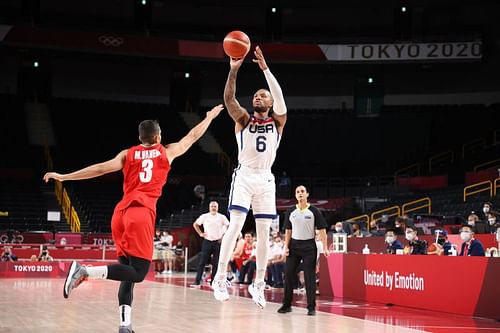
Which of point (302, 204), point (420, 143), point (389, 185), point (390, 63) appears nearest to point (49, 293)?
point (302, 204)

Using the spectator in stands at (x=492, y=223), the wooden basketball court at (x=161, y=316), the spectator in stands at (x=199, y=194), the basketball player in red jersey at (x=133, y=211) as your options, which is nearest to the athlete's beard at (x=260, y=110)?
the basketball player in red jersey at (x=133, y=211)

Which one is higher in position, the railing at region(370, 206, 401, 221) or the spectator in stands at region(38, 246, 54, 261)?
the railing at region(370, 206, 401, 221)

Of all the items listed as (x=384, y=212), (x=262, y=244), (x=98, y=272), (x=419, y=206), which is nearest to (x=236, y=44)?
(x=262, y=244)

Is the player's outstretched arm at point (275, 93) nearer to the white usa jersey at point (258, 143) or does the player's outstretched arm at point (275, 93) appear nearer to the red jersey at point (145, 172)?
the white usa jersey at point (258, 143)

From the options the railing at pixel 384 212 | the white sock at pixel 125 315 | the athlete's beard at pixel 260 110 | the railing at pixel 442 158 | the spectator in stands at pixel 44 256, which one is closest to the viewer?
the white sock at pixel 125 315

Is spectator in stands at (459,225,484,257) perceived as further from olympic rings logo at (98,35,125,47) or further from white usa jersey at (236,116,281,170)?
olympic rings logo at (98,35,125,47)

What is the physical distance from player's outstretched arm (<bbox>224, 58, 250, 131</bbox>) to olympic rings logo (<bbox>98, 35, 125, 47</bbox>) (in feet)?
86.5

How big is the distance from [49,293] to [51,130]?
2324cm

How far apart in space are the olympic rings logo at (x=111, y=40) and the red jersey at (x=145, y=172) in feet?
90.2

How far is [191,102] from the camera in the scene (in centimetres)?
3988

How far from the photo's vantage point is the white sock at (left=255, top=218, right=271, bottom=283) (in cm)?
884

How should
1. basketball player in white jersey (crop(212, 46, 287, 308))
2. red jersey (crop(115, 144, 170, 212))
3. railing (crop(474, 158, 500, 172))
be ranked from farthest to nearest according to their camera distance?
1. railing (crop(474, 158, 500, 172))
2. basketball player in white jersey (crop(212, 46, 287, 308))
3. red jersey (crop(115, 144, 170, 212))

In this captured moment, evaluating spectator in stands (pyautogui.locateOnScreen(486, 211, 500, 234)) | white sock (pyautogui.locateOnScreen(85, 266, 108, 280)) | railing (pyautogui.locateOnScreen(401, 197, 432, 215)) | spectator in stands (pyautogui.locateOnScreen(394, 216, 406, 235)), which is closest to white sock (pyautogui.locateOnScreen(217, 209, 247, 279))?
white sock (pyautogui.locateOnScreen(85, 266, 108, 280))

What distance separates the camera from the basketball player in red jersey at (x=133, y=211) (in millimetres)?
7039
